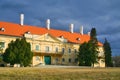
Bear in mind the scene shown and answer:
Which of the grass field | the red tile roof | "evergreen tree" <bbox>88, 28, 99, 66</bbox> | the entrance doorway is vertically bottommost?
the grass field

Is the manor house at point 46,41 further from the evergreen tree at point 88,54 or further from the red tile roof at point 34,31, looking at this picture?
the evergreen tree at point 88,54

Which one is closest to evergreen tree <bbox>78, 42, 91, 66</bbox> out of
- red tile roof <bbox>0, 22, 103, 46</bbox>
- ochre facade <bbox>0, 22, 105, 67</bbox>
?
ochre facade <bbox>0, 22, 105, 67</bbox>

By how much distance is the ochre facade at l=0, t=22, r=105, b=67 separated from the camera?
7039cm

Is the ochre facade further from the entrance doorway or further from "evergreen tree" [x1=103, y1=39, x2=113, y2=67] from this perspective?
"evergreen tree" [x1=103, y1=39, x2=113, y2=67]

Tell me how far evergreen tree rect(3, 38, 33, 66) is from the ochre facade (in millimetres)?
6765

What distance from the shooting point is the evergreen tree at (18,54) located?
2328 inches

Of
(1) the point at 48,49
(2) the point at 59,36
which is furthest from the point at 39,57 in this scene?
(2) the point at 59,36

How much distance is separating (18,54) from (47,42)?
1682 cm

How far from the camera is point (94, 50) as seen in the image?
75.2 meters

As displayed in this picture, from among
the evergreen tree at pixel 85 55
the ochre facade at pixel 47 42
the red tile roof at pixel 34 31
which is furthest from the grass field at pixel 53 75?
the evergreen tree at pixel 85 55

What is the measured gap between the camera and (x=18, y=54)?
197 feet

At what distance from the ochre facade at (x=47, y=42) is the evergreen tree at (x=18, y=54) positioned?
6.76m

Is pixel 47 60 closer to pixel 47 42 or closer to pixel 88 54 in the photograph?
pixel 47 42

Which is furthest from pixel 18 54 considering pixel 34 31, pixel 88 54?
pixel 88 54
